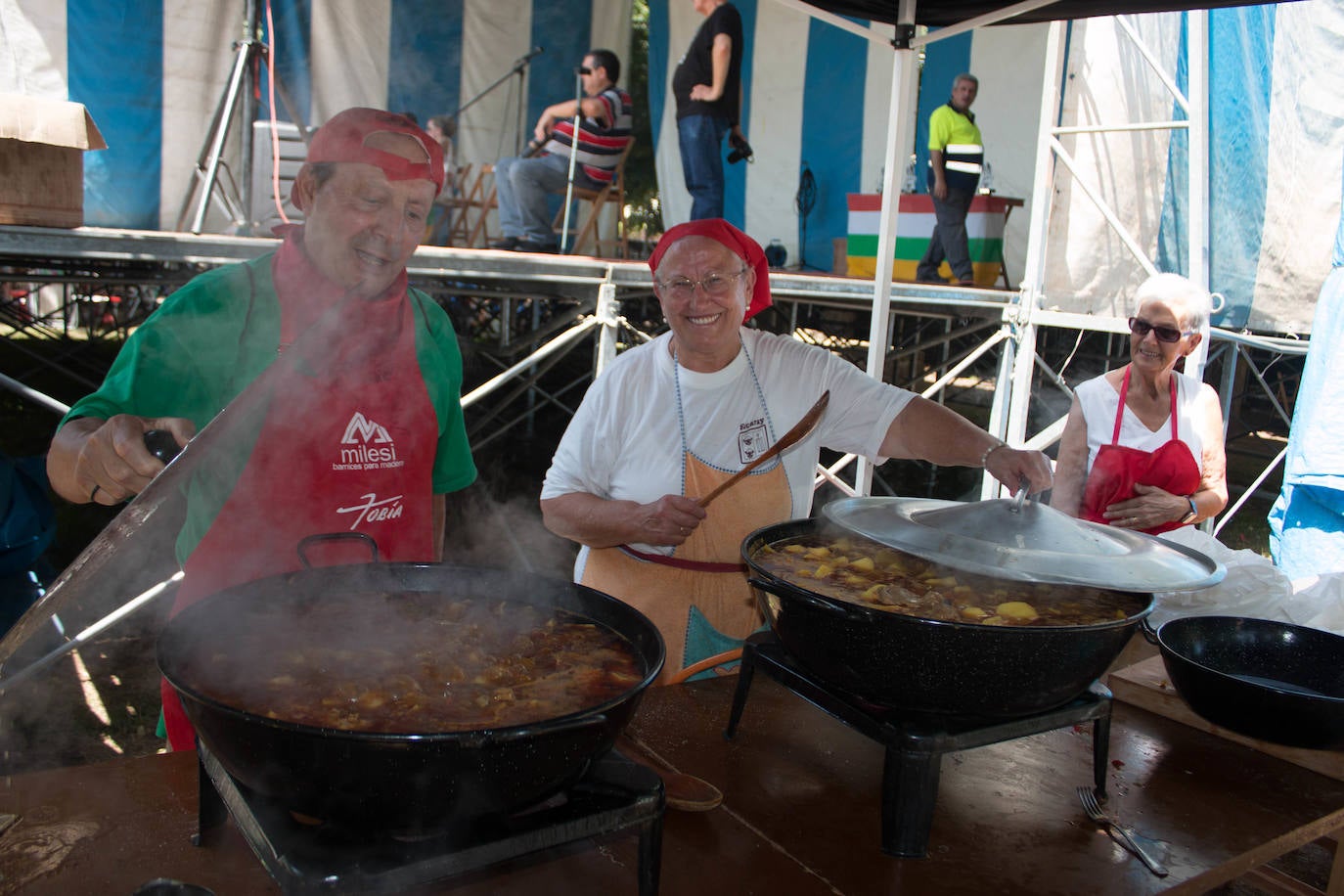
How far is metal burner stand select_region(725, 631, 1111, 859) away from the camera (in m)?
1.42

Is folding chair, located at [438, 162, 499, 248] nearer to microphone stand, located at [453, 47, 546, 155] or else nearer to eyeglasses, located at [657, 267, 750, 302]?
microphone stand, located at [453, 47, 546, 155]

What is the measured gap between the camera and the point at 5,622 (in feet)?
12.6

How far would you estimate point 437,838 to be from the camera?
1.10m

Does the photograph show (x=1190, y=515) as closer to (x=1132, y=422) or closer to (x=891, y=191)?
(x=1132, y=422)

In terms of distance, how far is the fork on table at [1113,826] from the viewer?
1462 mm

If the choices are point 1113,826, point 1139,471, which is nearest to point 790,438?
point 1113,826

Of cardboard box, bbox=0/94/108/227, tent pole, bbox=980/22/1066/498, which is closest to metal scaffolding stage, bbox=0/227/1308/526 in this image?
tent pole, bbox=980/22/1066/498

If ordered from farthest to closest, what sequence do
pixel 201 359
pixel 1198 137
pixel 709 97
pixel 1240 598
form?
pixel 709 97, pixel 1198 137, pixel 1240 598, pixel 201 359

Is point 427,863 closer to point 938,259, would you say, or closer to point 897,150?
point 897,150

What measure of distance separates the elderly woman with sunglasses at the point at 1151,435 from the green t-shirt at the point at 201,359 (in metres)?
3.06

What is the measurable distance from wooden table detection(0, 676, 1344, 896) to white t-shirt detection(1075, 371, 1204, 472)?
6.63ft

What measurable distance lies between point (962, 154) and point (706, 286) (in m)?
6.14

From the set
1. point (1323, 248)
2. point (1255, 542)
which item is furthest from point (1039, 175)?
point (1255, 542)

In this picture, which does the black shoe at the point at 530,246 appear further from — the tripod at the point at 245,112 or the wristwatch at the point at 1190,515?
the wristwatch at the point at 1190,515
